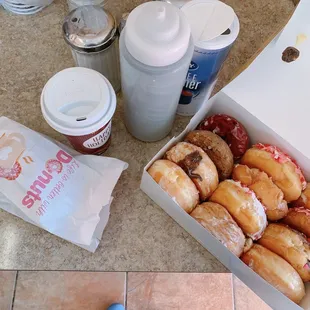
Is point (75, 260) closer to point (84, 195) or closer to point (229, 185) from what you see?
point (84, 195)

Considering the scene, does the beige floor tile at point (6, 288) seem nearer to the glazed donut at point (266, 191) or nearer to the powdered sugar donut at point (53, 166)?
the powdered sugar donut at point (53, 166)

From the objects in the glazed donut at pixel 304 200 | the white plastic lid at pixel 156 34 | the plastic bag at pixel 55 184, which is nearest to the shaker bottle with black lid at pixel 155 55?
the white plastic lid at pixel 156 34

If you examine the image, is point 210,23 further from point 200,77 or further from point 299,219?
point 299,219

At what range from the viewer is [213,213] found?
0.50 metres

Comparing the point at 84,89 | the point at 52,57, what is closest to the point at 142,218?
the point at 84,89

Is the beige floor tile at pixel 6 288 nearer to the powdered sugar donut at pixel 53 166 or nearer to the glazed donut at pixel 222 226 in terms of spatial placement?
the powdered sugar donut at pixel 53 166

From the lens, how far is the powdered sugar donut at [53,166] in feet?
1.80

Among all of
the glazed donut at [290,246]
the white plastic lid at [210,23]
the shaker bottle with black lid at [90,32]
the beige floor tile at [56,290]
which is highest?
the white plastic lid at [210,23]

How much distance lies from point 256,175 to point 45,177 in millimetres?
277

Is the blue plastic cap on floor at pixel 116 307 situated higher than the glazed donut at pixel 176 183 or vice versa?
the glazed donut at pixel 176 183

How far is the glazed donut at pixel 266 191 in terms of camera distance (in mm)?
521

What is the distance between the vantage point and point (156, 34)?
1.46ft

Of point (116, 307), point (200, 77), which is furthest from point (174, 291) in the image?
point (200, 77)

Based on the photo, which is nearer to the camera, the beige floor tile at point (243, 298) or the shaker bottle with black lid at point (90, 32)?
the shaker bottle with black lid at point (90, 32)
